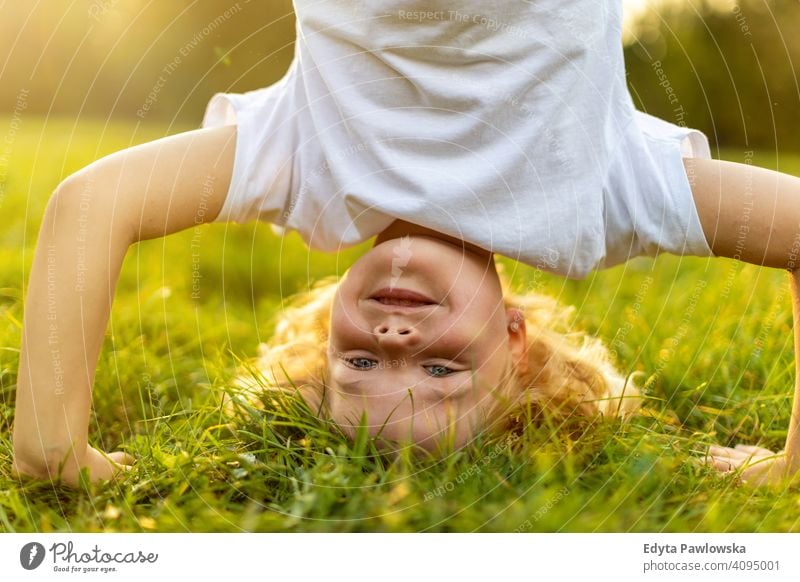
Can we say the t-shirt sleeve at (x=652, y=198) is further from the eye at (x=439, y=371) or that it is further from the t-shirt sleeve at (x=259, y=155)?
the t-shirt sleeve at (x=259, y=155)

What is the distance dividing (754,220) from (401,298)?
40cm

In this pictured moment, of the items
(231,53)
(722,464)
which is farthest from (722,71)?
(722,464)

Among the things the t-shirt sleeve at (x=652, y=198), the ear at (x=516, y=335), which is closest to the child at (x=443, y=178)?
the t-shirt sleeve at (x=652, y=198)

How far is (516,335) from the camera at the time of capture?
119 centimetres

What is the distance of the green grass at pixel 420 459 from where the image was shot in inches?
36.4

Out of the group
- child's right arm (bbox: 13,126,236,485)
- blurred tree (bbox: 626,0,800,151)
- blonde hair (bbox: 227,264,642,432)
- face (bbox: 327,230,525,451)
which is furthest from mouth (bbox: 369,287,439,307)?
blurred tree (bbox: 626,0,800,151)

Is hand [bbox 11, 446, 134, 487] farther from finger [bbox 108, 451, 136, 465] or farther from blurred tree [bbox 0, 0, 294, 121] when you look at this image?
blurred tree [bbox 0, 0, 294, 121]

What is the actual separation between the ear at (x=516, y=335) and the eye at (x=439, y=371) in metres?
0.15

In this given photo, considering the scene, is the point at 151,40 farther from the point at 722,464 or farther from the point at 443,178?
the point at 722,464

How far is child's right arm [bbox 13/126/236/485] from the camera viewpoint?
94 centimetres

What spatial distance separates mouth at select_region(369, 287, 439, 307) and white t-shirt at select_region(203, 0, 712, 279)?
3.3 inches

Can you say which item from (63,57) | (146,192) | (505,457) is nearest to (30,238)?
(63,57)

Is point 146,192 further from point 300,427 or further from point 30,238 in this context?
point 30,238
